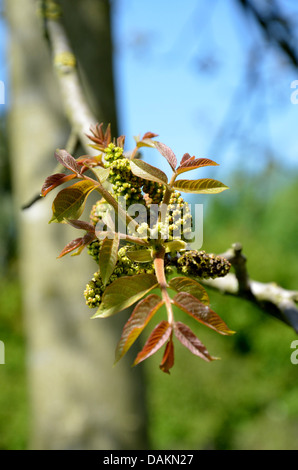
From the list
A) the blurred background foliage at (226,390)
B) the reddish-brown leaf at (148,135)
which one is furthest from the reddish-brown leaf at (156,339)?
the blurred background foliage at (226,390)

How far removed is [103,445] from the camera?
168 centimetres

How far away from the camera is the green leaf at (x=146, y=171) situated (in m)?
0.45

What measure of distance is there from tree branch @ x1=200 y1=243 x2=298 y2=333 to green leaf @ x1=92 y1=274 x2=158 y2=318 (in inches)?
12.2

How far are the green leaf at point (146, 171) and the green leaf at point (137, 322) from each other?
5.1 inches

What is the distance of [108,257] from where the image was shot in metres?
0.42

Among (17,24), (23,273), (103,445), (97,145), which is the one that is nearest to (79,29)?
(17,24)

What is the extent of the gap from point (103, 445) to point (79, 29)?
70.1 inches

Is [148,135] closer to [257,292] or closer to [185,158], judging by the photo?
[185,158]

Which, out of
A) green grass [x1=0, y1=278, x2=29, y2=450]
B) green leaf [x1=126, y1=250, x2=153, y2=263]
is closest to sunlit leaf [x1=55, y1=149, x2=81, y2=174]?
green leaf [x1=126, y1=250, x2=153, y2=263]

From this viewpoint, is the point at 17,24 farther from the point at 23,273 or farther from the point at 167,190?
the point at 167,190

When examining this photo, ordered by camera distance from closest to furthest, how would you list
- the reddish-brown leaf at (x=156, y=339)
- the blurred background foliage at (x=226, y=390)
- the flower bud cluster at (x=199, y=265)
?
the reddish-brown leaf at (x=156, y=339) < the flower bud cluster at (x=199, y=265) < the blurred background foliage at (x=226, y=390)

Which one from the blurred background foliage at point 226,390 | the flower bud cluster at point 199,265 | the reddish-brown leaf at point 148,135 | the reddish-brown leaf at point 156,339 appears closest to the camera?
the reddish-brown leaf at point 156,339

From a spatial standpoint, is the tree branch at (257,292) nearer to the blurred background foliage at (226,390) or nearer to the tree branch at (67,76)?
the tree branch at (67,76)

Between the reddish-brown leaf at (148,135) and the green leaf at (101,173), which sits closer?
the green leaf at (101,173)
